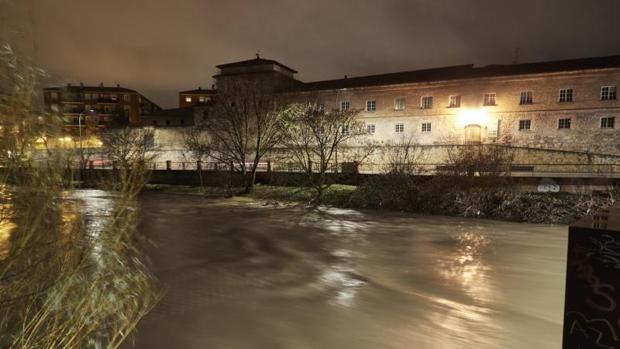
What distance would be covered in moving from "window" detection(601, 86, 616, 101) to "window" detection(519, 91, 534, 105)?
4.80 meters

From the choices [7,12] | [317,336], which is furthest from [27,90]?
[317,336]

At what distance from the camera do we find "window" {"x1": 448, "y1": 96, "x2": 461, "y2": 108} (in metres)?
34.2

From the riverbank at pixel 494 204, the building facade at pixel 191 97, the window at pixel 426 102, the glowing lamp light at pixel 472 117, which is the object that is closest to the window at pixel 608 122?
the glowing lamp light at pixel 472 117

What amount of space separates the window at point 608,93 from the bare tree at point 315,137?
2154cm

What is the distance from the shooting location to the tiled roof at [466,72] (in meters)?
30.7

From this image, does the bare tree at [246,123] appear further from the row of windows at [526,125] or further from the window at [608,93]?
the window at [608,93]

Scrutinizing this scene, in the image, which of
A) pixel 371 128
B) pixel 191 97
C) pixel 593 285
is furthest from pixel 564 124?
pixel 191 97

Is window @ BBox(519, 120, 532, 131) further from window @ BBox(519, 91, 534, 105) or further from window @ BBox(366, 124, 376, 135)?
window @ BBox(366, 124, 376, 135)

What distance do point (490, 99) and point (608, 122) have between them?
870 cm

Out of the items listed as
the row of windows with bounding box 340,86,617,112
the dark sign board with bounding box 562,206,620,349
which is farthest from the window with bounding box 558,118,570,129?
the dark sign board with bounding box 562,206,620,349

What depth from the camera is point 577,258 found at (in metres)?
2.67

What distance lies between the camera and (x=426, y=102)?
35531mm

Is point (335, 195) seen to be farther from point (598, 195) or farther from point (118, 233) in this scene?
point (118, 233)

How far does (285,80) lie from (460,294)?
40.5 meters
